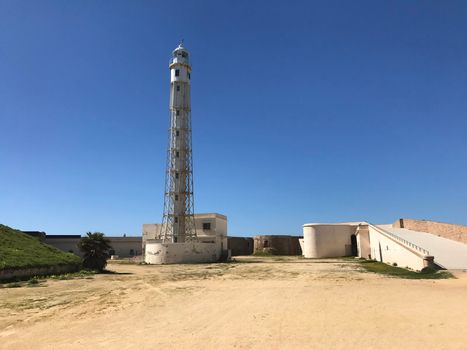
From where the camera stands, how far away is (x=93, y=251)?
1169 inches

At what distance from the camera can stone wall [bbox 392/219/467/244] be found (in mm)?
29577

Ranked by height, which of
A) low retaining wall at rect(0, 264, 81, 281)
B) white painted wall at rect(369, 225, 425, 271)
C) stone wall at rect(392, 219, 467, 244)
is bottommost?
low retaining wall at rect(0, 264, 81, 281)

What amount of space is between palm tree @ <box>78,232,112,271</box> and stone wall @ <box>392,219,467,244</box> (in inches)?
1112

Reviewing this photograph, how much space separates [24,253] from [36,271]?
88.8 inches

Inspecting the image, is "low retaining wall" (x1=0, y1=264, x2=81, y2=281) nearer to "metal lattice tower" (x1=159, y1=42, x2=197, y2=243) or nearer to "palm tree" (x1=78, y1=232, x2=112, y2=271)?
"palm tree" (x1=78, y1=232, x2=112, y2=271)

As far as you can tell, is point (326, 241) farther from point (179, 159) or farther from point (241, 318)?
point (241, 318)

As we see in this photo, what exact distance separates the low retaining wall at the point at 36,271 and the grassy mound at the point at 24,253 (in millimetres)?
211

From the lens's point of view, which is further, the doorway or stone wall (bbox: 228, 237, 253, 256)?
stone wall (bbox: 228, 237, 253, 256)

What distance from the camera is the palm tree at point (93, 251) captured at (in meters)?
29.7

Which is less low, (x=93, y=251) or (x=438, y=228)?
(x=438, y=228)

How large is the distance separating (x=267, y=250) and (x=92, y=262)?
125ft

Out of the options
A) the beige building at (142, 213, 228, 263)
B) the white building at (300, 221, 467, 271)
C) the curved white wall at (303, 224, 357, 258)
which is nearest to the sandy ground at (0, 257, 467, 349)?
the white building at (300, 221, 467, 271)

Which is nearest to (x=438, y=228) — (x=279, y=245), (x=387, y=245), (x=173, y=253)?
(x=387, y=245)

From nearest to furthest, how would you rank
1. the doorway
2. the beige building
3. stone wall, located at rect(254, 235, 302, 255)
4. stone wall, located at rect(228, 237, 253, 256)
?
the beige building < the doorway < stone wall, located at rect(254, 235, 302, 255) < stone wall, located at rect(228, 237, 253, 256)
